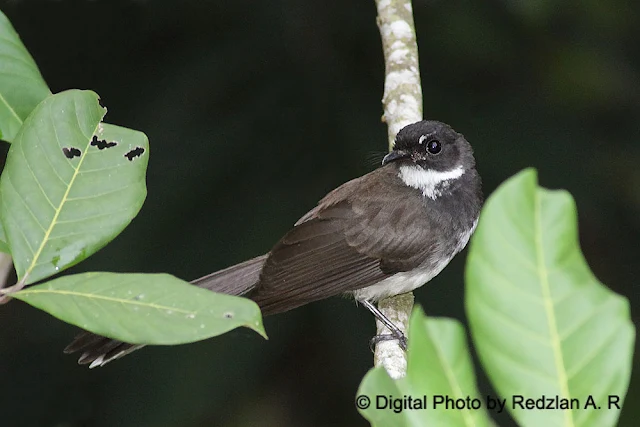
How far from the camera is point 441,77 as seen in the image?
5.00m

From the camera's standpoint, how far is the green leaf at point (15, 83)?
2508mm

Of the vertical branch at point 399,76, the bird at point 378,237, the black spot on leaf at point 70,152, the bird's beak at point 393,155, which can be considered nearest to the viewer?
the black spot on leaf at point 70,152

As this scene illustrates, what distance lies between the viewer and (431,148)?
4.09 meters

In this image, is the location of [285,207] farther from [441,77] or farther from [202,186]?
[441,77]

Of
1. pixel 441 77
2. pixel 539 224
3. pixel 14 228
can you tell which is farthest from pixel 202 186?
pixel 539 224

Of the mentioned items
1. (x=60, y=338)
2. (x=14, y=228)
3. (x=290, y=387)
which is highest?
(x=14, y=228)

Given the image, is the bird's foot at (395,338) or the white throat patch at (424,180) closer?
the bird's foot at (395,338)

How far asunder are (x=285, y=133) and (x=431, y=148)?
100 cm

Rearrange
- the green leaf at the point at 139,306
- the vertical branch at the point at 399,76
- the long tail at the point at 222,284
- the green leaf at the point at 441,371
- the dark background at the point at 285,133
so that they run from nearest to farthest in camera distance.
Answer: the green leaf at the point at 441,371, the green leaf at the point at 139,306, the long tail at the point at 222,284, the vertical branch at the point at 399,76, the dark background at the point at 285,133

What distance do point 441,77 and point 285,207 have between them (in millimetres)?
1336

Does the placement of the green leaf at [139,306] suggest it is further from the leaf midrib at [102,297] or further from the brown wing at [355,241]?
the brown wing at [355,241]

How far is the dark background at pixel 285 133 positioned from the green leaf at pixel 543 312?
305 cm

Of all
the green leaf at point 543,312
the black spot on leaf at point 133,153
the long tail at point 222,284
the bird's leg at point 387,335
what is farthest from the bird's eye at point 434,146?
the green leaf at point 543,312

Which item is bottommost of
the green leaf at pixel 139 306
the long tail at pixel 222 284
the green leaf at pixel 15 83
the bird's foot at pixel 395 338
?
the bird's foot at pixel 395 338
